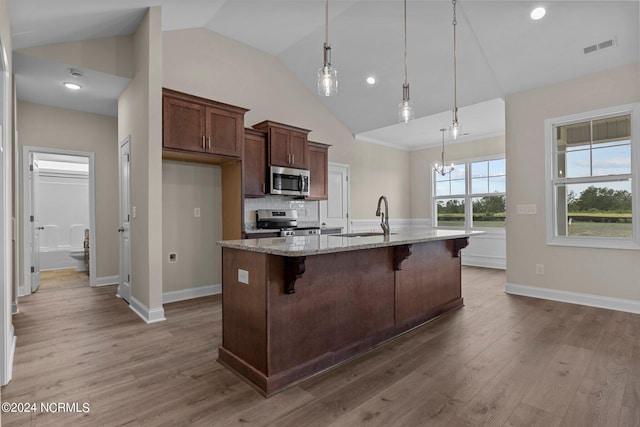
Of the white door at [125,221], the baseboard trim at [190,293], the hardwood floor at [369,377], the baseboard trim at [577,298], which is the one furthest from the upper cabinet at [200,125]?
the baseboard trim at [577,298]

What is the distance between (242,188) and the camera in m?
4.25

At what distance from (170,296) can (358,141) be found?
183 inches

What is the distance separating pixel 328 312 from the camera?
7.62 feet

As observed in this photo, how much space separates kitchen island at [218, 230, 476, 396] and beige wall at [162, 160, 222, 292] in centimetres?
213

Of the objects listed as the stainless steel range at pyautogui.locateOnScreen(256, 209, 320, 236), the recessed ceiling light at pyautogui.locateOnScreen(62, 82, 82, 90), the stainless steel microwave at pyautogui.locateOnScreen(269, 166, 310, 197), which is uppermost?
the recessed ceiling light at pyautogui.locateOnScreen(62, 82, 82, 90)

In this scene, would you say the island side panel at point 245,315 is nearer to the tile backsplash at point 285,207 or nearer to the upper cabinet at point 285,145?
the tile backsplash at point 285,207

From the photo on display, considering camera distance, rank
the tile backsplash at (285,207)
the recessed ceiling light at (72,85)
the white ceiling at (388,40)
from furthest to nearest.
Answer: the tile backsplash at (285,207) → the recessed ceiling light at (72,85) → the white ceiling at (388,40)

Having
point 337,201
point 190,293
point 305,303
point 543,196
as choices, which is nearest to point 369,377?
point 305,303

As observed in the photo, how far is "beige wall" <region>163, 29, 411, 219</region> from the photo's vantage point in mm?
4297

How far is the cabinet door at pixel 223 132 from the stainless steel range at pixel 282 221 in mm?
1083

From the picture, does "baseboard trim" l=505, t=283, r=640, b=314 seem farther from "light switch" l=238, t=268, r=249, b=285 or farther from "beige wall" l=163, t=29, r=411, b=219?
"light switch" l=238, t=268, r=249, b=285

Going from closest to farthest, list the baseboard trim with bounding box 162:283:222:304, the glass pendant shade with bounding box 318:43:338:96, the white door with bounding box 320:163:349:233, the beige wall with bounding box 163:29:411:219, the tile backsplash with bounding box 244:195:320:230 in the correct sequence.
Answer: the glass pendant shade with bounding box 318:43:338:96
the baseboard trim with bounding box 162:283:222:304
the beige wall with bounding box 163:29:411:219
the tile backsplash with bounding box 244:195:320:230
the white door with bounding box 320:163:349:233

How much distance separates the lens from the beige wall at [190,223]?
418 cm

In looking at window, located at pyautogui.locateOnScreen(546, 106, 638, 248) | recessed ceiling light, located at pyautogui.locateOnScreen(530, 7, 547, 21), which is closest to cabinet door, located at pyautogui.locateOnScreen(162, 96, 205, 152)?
recessed ceiling light, located at pyautogui.locateOnScreen(530, 7, 547, 21)
